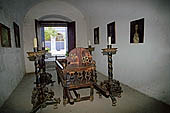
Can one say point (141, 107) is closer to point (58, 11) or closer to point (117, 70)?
point (117, 70)

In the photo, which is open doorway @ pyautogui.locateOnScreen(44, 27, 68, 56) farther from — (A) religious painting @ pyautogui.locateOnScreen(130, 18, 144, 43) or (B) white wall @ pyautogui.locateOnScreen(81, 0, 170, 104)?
(A) religious painting @ pyautogui.locateOnScreen(130, 18, 144, 43)

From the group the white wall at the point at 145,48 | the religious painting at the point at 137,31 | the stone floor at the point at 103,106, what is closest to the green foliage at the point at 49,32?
the white wall at the point at 145,48

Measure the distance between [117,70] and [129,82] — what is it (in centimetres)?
52

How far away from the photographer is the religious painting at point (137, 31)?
237 centimetres

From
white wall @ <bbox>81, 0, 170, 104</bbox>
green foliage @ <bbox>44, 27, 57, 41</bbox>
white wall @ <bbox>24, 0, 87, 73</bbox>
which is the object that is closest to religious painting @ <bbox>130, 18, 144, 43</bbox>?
white wall @ <bbox>81, 0, 170, 104</bbox>

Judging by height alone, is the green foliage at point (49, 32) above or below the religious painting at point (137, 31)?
above

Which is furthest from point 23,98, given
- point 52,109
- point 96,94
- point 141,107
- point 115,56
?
point 115,56

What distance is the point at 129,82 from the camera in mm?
2877

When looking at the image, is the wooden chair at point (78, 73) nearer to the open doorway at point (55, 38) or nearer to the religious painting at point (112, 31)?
the religious painting at point (112, 31)

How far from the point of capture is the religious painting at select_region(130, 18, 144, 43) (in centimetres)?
237

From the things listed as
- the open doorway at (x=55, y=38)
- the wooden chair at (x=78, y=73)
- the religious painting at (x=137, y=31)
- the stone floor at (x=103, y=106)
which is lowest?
the stone floor at (x=103, y=106)

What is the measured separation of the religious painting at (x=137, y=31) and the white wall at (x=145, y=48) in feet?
0.29

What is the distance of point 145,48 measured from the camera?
2332 mm

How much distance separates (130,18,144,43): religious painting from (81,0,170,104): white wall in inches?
3.5
